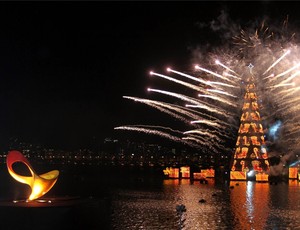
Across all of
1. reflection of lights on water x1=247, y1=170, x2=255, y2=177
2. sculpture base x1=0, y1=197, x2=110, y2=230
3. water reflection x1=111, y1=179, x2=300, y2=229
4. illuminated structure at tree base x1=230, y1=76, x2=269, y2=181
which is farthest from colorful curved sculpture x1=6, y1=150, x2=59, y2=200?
reflection of lights on water x1=247, y1=170, x2=255, y2=177

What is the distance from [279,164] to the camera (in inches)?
3474

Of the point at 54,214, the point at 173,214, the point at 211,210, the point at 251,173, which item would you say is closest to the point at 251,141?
the point at 251,173

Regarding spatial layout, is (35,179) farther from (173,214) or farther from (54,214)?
(173,214)

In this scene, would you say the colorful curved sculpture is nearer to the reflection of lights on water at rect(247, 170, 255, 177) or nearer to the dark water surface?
the dark water surface

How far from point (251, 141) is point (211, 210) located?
42.4 m

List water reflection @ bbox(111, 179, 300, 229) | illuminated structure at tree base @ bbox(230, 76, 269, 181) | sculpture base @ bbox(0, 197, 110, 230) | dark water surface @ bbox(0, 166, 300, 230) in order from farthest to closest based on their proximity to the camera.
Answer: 1. illuminated structure at tree base @ bbox(230, 76, 269, 181)
2. water reflection @ bbox(111, 179, 300, 229)
3. dark water surface @ bbox(0, 166, 300, 230)
4. sculpture base @ bbox(0, 197, 110, 230)

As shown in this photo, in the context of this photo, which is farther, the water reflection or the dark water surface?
the water reflection

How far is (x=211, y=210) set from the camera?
39.7 meters

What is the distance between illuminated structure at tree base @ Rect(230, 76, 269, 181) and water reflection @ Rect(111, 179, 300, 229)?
25296 mm

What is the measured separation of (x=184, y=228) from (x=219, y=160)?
12209 cm

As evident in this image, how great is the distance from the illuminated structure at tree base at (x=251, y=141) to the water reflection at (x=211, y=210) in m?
25.3

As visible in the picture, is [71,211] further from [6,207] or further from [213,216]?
[213,216]

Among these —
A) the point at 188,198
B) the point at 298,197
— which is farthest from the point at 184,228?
the point at 298,197

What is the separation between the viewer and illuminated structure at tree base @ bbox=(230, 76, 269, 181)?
80.1 metres
